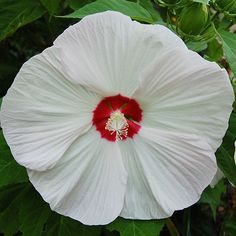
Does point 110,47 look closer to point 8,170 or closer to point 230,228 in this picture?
point 8,170

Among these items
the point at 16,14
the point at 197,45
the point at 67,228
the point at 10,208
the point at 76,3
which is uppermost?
the point at 197,45

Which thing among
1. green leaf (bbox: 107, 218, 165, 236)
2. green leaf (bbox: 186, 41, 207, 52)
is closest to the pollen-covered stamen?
green leaf (bbox: 107, 218, 165, 236)

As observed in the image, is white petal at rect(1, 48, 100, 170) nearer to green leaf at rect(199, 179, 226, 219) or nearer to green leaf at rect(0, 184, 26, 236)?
green leaf at rect(0, 184, 26, 236)

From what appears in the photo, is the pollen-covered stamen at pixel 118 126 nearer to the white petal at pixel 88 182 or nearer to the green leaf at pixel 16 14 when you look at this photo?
the white petal at pixel 88 182

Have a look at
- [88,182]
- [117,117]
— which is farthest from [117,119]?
[88,182]

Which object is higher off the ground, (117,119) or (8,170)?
(117,119)
